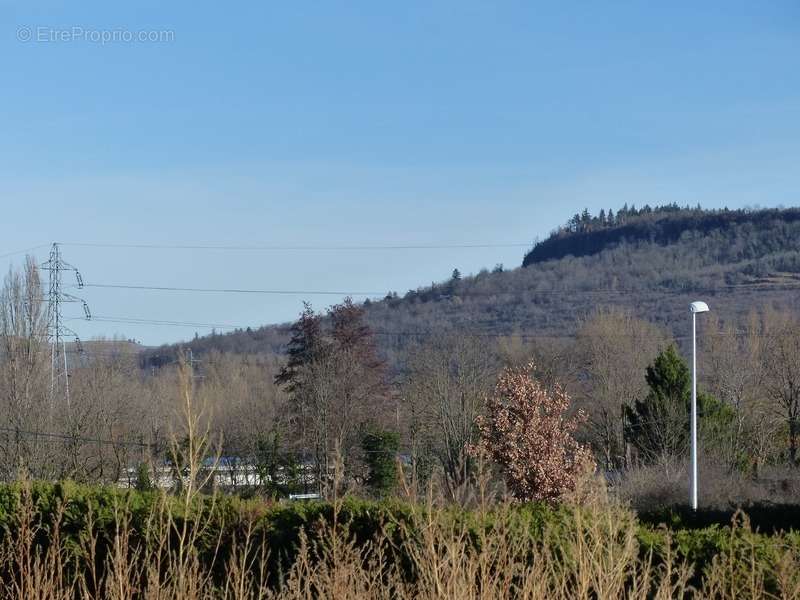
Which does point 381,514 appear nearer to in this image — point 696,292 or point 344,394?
point 344,394

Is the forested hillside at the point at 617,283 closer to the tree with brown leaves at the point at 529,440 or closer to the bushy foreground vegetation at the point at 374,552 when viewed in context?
the tree with brown leaves at the point at 529,440

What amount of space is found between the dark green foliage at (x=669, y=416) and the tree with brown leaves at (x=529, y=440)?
12.0 meters

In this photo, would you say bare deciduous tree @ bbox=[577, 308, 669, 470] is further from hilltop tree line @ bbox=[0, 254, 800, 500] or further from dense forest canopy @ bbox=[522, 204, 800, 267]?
dense forest canopy @ bbox=[522, 204, 800, 267]

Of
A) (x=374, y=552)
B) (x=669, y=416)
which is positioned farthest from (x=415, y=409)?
(x=374, y=552)

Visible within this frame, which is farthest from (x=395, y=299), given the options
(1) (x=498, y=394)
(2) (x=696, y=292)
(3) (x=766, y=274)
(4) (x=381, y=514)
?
(4) (x=381, y=514)

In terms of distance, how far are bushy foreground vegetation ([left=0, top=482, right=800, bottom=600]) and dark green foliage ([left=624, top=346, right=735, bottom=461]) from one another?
24.6 m

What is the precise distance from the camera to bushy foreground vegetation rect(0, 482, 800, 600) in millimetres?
4535

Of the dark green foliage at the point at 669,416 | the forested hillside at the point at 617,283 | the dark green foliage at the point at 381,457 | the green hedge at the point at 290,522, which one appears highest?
the forested hillside at the point at 617,283

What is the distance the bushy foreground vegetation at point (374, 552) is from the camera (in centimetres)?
454

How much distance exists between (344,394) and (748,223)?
6418cm

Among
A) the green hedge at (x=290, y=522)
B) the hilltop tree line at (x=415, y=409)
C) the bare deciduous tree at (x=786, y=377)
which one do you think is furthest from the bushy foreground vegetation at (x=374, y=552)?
the bare deciduous tree at (x=786, y=377)

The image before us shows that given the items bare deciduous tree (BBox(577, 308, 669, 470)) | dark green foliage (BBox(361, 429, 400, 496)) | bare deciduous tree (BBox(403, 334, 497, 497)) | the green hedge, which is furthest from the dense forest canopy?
the green hedge

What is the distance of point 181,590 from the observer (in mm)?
4598

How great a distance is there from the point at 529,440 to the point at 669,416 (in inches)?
548
